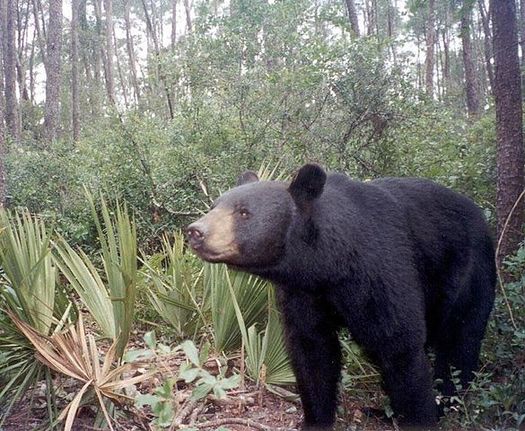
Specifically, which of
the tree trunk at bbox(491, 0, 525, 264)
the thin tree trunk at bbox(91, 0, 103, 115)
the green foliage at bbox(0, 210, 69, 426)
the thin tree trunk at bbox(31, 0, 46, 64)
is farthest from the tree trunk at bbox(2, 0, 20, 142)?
the green foliage at bbox(0, 210, 69, 426)

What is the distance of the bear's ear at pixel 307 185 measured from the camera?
3.32m

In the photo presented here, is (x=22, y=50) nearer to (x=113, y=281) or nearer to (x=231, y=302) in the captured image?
(x=231, y=302)

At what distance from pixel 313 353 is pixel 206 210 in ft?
14.4

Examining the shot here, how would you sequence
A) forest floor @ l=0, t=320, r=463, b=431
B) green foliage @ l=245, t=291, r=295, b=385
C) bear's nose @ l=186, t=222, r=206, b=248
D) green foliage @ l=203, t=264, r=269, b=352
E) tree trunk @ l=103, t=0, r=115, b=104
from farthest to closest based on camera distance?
tree trunk @ l=103, t=0, r=115, b=104 < green foliage @ l=203, t=264, r=269, b=352 < green foliage @ l=245, t=291, r=295, b=385 < forest floor @ l=0, t=320, r=463, b=431 < bear's nose @ l=186, t=222, r=206, b=248

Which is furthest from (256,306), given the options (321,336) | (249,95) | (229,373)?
(249,95)

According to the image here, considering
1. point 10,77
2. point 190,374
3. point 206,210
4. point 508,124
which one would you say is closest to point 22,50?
point 10,77

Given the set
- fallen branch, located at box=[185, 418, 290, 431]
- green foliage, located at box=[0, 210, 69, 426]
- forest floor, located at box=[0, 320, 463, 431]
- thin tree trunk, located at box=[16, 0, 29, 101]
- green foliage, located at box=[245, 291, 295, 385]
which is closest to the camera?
green foliage, located at box=[0, 210, 69, 426]

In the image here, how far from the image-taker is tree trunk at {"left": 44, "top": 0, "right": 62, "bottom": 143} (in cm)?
1738

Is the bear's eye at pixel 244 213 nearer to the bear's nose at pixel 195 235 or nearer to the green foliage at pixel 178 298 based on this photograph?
the bear's nose at pixel 195 235

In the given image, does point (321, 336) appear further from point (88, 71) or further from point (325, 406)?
point (88, 71)

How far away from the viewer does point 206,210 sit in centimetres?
797

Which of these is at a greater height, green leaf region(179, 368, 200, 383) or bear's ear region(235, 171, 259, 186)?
bear's ear region(235, 171, 259, 186)

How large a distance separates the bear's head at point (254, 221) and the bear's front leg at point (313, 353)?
1.49 ft

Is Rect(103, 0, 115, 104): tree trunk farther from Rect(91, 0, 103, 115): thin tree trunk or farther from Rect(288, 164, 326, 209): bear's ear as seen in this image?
Rect(288, 164, 326, 209): bear's ear
